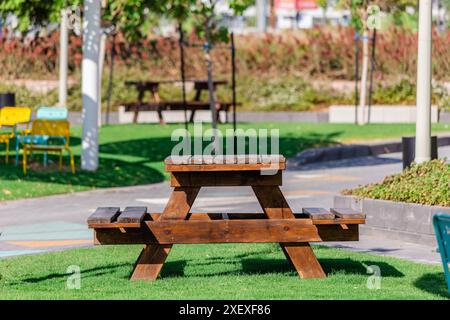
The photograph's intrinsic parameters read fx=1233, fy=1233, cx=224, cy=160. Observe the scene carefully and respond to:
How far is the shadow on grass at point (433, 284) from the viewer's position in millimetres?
9648

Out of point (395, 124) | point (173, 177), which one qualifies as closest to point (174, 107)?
point (395, 124)

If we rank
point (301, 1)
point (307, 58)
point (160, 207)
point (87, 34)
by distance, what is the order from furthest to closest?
point (301, 1) < point (307, 58) < point (87, 34) < point (160, 207)

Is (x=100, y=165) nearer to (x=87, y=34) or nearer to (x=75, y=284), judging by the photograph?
(x=87, y=34)

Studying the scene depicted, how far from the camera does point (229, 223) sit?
33.7 ft

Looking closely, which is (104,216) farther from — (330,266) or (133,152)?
(133,152)

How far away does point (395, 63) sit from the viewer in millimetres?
38562

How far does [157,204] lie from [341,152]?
311 inches

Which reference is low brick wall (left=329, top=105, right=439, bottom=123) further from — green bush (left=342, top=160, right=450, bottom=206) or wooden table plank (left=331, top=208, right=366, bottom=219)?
wooden table plank (left=331, top=208, right=366, bottom=219)

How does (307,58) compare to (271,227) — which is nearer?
(271,227)

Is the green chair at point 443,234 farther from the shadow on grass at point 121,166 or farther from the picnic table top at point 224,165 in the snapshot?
Answer: the shadow on grass at point 121,166

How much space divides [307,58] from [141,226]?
31.4m

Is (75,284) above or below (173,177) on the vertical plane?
below

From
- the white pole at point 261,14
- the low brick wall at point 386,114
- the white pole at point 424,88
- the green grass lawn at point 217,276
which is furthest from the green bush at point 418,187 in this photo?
the white pole at point 261,14

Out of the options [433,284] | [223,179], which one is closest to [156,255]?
[223,179]
